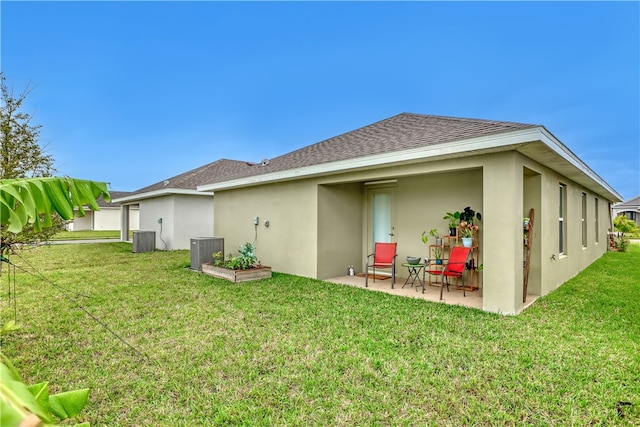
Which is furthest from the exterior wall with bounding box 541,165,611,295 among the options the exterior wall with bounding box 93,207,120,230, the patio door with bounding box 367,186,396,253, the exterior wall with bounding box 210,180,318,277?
the exterior wall with bounding box 93,207,120,230

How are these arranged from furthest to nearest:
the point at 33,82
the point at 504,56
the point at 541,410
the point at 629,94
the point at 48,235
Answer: the point at 629,94
the point at 504,56
the point at 48,235
the point at 33,82
the point at 541,410

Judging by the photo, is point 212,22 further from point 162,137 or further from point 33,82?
point 162,137

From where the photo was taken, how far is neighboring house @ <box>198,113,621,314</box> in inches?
222

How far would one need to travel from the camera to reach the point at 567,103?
39.0 metres

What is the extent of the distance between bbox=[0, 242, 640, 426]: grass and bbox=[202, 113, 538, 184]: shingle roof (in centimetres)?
320

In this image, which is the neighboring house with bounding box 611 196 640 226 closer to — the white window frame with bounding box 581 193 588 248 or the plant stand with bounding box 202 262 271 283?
the white window frame with bounding box 581 193 588 248

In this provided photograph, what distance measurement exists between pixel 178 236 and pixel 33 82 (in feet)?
39.1

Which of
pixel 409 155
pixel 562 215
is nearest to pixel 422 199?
pixel 409 155

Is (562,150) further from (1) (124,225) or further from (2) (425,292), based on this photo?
(1) (124,225)

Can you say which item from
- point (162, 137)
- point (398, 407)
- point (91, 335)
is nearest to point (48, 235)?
point (91, 335)

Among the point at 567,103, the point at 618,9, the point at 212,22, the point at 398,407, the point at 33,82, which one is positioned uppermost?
the point at 567,103

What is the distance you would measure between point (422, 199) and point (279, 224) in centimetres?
423

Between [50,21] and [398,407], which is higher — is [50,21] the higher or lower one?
the higher one

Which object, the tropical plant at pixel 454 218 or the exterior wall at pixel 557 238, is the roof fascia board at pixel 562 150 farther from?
the tropical plant at pixel 454 218
